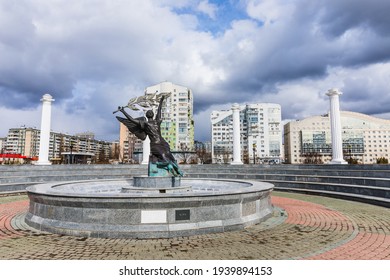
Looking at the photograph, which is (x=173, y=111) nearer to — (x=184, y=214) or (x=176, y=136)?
(x=176, y=136)

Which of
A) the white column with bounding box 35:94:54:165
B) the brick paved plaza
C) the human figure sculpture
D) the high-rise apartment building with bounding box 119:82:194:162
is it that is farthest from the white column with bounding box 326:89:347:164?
the high-rise apartment building with bounding box 119:82:194:162

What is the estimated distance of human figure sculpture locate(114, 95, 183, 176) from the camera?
39.5ft

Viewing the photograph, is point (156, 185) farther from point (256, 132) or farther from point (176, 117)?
point (256, 132)

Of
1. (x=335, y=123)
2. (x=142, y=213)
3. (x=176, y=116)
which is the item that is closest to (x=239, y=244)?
(x=142, y=213)

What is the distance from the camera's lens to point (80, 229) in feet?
23.8

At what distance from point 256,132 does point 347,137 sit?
60.1 meters

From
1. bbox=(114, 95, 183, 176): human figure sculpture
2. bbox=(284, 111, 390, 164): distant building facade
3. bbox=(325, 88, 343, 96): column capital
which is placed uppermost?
bbox=(284, 111, 390, 164): distant building facade

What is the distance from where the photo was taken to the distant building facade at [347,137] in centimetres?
14588

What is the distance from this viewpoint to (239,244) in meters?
6.40

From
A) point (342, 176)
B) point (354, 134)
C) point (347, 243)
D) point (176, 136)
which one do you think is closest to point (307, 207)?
point (347, 243)

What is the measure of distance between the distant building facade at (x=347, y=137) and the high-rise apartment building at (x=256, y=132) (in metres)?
28.6

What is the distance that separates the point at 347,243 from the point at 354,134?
552 feet

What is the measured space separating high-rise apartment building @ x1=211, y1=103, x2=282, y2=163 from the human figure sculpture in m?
116

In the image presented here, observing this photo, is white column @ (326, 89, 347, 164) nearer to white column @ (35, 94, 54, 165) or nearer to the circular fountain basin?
the circular fountain basin
